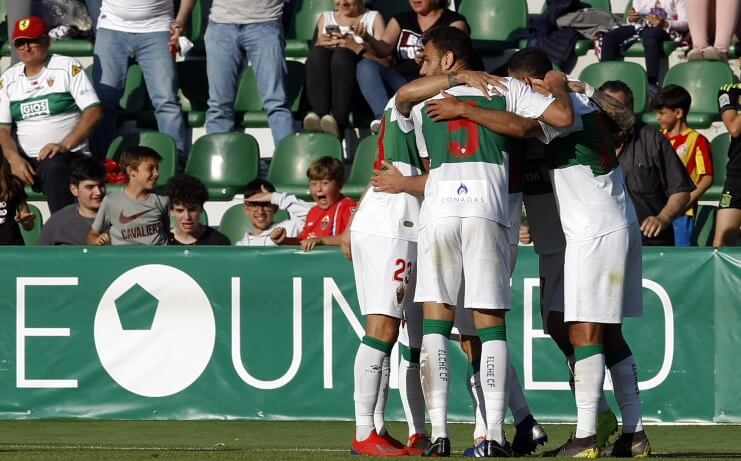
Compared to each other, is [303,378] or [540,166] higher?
[540,166]

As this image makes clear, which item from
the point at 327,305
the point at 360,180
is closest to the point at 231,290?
the point at 327,305

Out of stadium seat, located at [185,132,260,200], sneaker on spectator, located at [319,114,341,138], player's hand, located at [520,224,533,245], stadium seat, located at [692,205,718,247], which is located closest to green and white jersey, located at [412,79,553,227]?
player's hand, located at [520,224,533,245]

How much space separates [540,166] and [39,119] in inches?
246

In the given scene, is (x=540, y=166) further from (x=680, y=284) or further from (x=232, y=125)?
(x=232, y=125)

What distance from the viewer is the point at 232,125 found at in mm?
12891

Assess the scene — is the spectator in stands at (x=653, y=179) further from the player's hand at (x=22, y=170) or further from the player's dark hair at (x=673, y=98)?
the player's hand at (x=22, y=170)

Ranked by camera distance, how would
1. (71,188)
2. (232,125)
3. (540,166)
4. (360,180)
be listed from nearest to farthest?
1. (540,166)
2. (71,188)
3. (360,180)
4. (232,125)

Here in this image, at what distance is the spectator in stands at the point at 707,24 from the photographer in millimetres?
12602

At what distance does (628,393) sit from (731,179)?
4.09 metres

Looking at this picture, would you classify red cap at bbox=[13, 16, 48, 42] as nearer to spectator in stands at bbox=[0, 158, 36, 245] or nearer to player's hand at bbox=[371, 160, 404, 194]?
spectator in stands at bbox=[0, 158, 36, 245]

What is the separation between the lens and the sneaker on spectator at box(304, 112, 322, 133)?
12.5m

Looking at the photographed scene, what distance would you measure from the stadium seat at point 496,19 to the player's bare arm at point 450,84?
689 cm

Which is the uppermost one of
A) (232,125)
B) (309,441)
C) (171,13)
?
→ (171,13)

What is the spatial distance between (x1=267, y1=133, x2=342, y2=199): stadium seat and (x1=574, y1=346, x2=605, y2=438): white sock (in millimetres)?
5598
